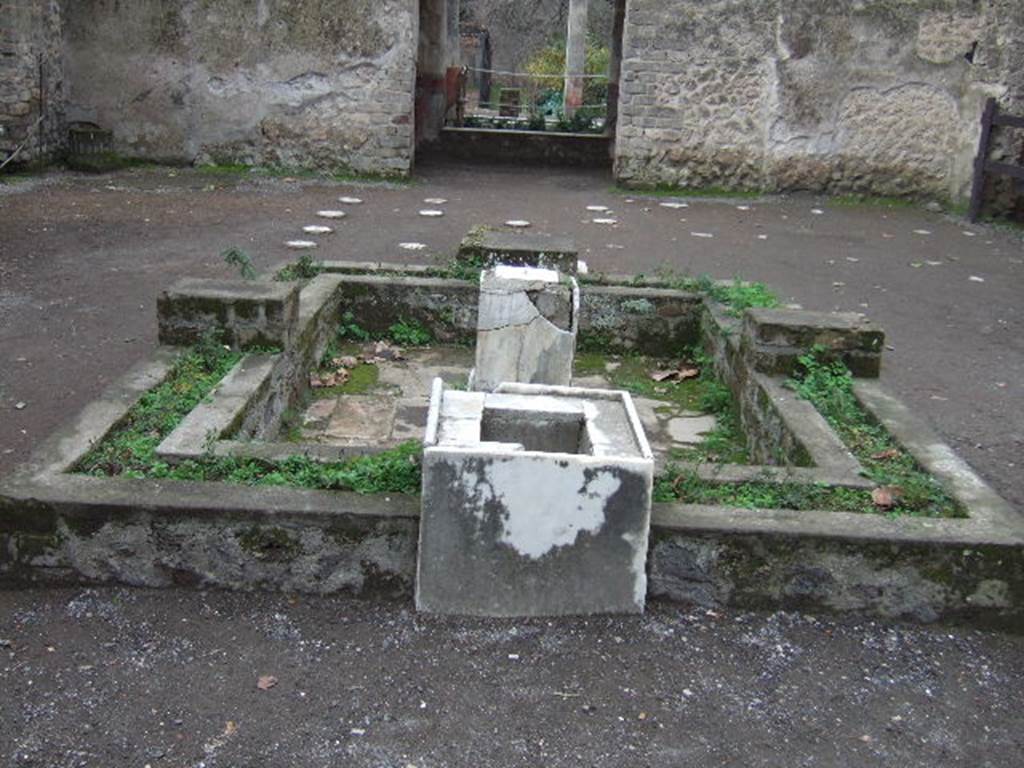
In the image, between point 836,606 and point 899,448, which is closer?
point 836,606

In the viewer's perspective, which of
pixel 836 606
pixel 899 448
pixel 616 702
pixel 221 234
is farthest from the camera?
pixel 221 234

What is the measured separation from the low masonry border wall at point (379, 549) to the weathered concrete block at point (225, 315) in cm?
146

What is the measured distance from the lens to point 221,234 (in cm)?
855

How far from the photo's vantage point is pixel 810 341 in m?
4.68

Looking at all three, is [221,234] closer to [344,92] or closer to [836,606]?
[344,92]

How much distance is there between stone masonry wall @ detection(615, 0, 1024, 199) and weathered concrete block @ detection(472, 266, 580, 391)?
26.2 ft

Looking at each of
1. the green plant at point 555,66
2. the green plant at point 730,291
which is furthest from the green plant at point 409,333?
the green plant at point 555,66

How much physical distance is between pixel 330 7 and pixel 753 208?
5.06m

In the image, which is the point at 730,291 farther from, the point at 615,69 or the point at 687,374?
the point at 615,69

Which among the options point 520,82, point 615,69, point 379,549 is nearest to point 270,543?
point 379,549

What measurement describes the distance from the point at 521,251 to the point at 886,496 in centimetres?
318

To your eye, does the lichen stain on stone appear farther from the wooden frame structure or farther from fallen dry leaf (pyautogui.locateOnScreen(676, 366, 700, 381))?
the wooden frame structure

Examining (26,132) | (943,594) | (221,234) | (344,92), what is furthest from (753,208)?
(943,594)

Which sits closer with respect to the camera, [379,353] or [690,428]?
[690,428]
